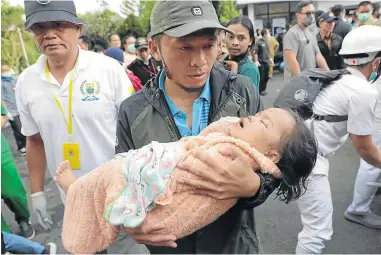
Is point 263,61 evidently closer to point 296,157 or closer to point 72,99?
point 72,99

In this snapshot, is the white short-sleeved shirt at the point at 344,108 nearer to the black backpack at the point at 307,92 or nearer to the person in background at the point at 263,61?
the black backpack at the point at 307,92

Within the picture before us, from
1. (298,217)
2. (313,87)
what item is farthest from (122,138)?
(298,217)

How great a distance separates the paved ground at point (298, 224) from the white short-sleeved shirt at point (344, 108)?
0.94 meters

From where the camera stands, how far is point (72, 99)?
2127 mm

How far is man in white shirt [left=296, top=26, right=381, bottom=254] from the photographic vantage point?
2.29m

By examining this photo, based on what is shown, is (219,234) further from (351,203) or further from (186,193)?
(351,203)

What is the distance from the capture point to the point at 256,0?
1730 cm

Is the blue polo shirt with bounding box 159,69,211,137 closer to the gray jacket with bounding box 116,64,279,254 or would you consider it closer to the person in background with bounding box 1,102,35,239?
the gray jacket with bounding box 116,64,279,254

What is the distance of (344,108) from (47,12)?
2003 mm

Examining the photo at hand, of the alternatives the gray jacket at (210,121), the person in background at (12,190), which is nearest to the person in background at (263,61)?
the person in background at (12,190)

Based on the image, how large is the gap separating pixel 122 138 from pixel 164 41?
447 millimetres

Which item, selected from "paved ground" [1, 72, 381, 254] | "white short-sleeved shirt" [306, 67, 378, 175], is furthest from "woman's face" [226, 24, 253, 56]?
"paved ground" [1, 72, 381, 254]

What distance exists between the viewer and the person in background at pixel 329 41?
5305 millimetres

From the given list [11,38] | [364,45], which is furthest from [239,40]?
[11,38]
